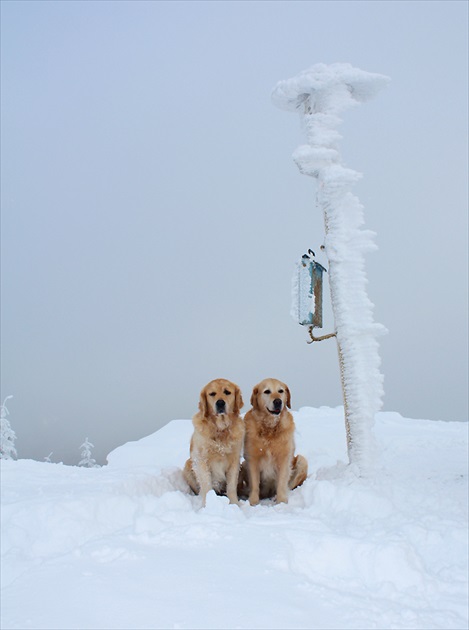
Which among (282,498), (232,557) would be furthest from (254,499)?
(232,557)

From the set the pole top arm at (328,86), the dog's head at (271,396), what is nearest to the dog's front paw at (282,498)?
the dog's head at (271,396)

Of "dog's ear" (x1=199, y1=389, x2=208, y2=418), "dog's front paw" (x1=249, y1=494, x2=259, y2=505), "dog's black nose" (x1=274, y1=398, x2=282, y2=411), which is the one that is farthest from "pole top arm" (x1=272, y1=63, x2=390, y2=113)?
"dog's front paw" (x1=249, y1=494, x2=259, y2=505)

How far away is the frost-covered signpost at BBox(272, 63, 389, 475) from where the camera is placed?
7.06 m

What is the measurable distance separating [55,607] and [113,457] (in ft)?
31.2

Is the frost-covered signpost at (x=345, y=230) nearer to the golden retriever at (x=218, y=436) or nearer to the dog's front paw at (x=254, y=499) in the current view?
the dog's front paw at (x=254, y=499)

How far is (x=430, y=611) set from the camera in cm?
342

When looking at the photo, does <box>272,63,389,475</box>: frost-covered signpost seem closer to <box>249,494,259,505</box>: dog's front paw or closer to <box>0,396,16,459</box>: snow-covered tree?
<box>249,494,259,505</box>: dog's front paw

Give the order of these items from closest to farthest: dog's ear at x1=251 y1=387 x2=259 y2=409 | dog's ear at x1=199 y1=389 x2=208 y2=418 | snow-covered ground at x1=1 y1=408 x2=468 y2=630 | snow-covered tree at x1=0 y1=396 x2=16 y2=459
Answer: snow-covered ground at x1=1 y1=408 x2=468 y2=630, dog's ear at x1=199 y1=389 x2=208 y2=418, dog's ear at x1=251 y1=387 x2=259 y2=409, snow-covered tree at x1=0 y1=396 x2=16 y2=459

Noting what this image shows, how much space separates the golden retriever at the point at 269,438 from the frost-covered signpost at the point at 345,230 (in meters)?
1.24

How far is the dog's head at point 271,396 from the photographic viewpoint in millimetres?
6082

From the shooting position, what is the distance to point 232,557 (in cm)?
382

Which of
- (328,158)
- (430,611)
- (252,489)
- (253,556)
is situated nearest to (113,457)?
(252,489)

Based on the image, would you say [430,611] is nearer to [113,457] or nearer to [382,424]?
[113,457]

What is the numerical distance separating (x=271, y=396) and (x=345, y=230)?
2.72m
